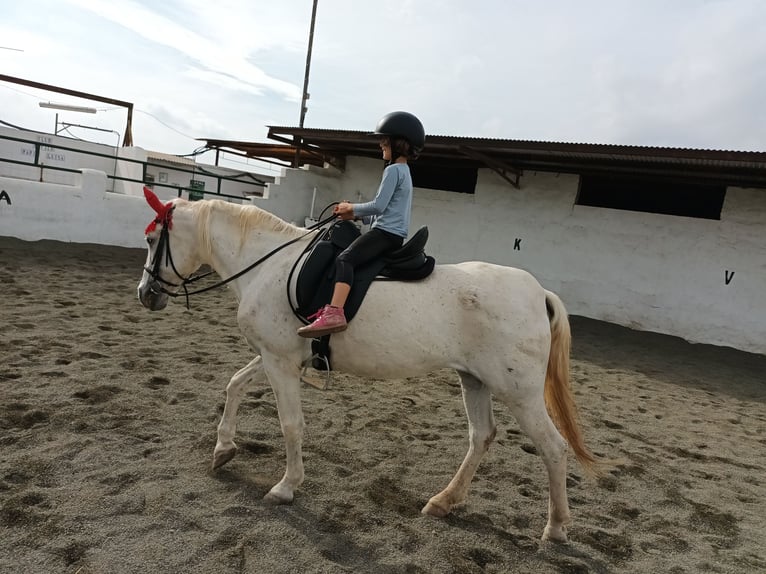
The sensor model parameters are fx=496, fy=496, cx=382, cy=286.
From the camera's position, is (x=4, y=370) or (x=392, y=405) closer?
(x=4, y=370)

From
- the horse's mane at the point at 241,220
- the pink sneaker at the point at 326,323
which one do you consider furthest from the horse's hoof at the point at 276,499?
the horse's mane at the point at 241,220

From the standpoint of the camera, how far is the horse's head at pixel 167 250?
296 centimetres

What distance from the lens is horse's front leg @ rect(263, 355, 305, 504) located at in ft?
8.82

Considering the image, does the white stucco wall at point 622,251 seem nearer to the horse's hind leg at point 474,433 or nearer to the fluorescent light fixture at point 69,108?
the horse's hind leg at point 474,433

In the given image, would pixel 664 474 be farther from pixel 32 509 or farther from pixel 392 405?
pixel 32 509

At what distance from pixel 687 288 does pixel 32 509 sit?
9651 millimetres

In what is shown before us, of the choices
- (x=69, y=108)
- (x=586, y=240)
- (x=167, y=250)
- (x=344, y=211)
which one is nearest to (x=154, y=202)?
(x=167, y=250)

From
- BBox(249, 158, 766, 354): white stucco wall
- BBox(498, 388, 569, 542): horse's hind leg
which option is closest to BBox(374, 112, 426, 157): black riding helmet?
BBox(498, 388, 569, 542): horse's hind leg

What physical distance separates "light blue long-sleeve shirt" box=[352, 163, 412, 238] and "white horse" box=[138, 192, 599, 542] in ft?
1.09

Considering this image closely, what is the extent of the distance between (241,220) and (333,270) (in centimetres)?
74

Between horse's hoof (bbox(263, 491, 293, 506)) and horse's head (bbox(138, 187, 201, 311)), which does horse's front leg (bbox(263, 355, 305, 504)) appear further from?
horse's head (bbox(138, 187, 201, 311))

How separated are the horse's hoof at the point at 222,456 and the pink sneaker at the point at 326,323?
939 mm

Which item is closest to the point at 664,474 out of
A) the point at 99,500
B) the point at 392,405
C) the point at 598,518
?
the point at 598,518

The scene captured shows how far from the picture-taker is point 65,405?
335 cm
